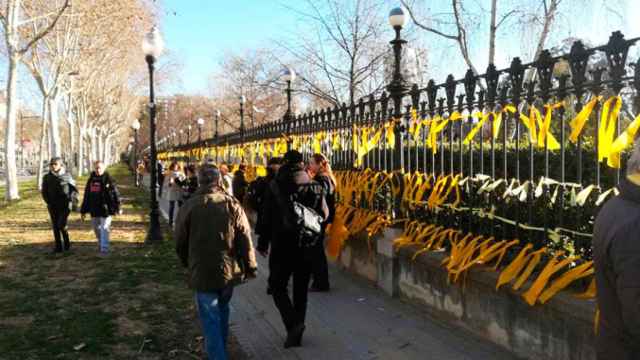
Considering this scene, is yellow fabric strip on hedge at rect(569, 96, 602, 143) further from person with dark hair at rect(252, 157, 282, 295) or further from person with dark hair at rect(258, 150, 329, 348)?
person with dark hair at rect(252, 157, 282, 295)

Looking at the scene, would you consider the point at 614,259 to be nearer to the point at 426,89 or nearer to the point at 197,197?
the point at 197,197

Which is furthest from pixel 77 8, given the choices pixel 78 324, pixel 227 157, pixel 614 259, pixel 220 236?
pixel 614 259

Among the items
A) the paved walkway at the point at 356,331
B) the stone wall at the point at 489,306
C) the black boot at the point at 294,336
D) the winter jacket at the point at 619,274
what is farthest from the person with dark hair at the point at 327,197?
the winter jacket at the point at 619,274

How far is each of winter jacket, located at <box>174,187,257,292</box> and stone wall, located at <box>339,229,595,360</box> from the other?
7.39 feet

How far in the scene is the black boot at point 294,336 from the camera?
559 cm

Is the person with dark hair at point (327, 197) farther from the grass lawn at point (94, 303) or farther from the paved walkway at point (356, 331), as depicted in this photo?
the grass lawn at point (94, 303)

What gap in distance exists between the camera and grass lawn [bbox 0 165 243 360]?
5.79 metres

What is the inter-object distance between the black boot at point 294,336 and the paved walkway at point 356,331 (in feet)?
0.28

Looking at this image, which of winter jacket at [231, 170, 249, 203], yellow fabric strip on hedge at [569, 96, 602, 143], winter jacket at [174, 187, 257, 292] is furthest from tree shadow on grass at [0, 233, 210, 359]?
yellow fabric strip on hedge at [569, 96, 602, 143]

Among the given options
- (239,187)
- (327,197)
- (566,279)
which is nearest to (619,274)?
(566,279)

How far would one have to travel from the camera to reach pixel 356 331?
6117 mm

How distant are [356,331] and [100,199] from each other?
7.01 meters

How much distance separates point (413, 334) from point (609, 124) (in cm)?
283

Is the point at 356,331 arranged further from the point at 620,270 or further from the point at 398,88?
the point at 620,270
